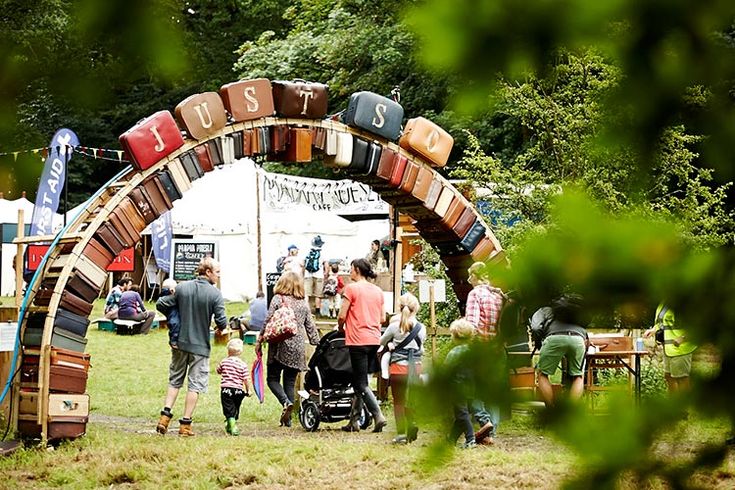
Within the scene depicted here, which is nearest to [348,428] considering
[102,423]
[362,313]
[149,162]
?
[362,313]

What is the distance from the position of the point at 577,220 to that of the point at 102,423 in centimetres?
1052

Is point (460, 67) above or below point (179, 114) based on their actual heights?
below

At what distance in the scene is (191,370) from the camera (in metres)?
9.93

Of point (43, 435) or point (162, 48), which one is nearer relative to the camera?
point (162, 48)

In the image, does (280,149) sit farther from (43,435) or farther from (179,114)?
(43,435)

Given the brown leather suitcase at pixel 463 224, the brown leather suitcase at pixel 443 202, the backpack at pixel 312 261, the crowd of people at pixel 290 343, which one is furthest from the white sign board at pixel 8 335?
the backpack at pixel 312 261

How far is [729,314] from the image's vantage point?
1367 mm

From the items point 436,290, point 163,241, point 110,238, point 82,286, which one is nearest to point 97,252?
point 110,238

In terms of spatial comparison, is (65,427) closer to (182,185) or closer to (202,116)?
(182,185)

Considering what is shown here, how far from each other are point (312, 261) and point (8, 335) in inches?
A: 527

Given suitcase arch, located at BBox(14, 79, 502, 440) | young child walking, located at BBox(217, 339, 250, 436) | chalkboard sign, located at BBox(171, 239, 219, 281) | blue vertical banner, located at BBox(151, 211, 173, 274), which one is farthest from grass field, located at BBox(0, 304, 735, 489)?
chalkboard sign, located at BBox(171, 239, 219, 281)

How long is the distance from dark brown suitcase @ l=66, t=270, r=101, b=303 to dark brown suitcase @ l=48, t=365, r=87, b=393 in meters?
0.59

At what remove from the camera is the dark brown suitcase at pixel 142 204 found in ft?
30.6

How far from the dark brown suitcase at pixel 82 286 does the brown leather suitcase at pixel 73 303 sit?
0.04 meters
